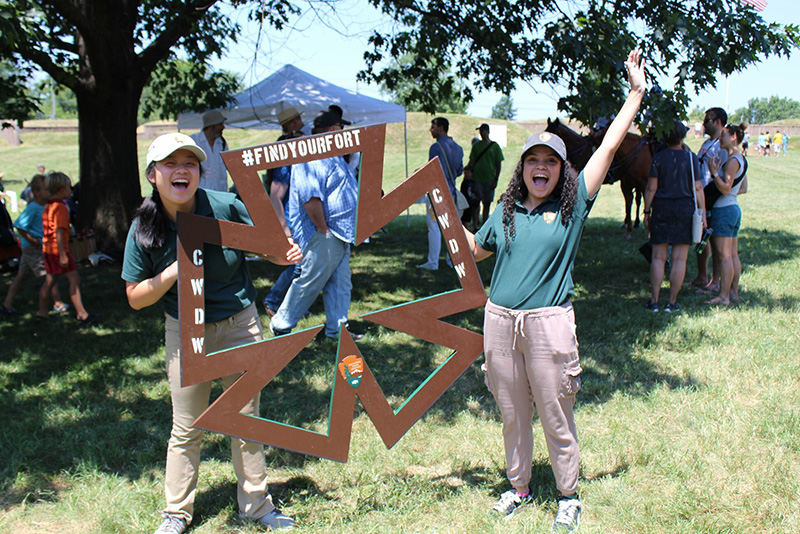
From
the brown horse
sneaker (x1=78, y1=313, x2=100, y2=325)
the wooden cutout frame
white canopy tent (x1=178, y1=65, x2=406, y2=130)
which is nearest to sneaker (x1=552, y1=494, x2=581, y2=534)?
the wooden cutout frame

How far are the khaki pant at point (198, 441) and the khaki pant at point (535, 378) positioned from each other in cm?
113

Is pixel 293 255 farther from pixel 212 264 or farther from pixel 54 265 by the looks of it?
pixel 54 265

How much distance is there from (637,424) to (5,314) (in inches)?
250

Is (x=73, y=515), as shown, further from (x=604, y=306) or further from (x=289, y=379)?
(x=604, y=306)

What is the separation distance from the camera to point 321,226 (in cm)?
501

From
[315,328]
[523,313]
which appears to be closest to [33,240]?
[315,328]

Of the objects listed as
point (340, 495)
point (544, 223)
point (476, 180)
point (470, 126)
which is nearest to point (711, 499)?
point (544, 223)

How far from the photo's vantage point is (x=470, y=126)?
47312mm

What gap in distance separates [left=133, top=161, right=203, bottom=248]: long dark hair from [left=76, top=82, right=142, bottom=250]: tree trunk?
7.22 m

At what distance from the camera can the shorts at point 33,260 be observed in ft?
22.8

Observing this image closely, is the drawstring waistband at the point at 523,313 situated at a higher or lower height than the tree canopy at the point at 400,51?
lower

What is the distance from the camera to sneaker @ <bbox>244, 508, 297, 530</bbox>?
121 inches

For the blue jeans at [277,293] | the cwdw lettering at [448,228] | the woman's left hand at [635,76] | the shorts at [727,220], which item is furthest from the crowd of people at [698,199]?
the cwdw lettering at [448,228]

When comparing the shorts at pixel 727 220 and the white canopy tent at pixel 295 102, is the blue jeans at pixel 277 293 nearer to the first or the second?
the shorts at pixel 727 220
